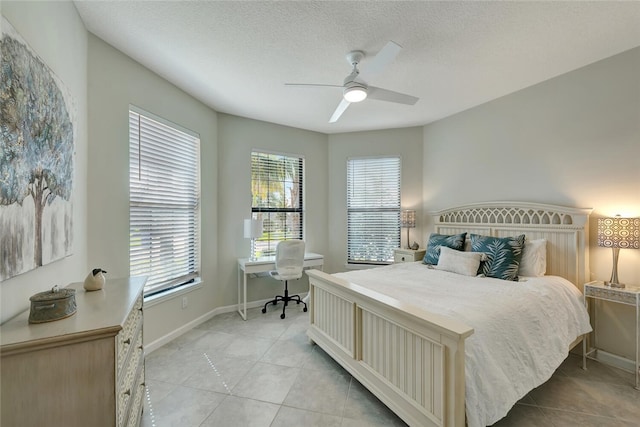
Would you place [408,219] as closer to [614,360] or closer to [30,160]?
[614,360]

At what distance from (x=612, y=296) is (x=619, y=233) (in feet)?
1.77

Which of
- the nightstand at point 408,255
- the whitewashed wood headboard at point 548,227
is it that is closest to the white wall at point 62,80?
the nightstand at point 408,255

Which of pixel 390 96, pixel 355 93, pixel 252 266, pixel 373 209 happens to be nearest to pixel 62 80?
pixel 355 93

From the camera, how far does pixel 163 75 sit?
2.79m

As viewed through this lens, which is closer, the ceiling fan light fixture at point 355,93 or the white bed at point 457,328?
the white bed at point 457,328

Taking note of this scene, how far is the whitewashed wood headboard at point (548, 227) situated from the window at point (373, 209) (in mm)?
1091

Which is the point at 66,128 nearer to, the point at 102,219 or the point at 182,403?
the point at 102,219

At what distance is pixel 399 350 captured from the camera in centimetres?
175

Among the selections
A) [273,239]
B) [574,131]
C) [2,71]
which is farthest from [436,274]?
[2,71]

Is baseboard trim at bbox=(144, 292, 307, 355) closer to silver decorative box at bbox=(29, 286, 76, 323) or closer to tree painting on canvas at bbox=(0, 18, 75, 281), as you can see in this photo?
tree painting on canvas at bbox=(0, 18, 75, 281)

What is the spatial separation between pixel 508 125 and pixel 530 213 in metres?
1.10

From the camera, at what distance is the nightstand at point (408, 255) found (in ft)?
12.8

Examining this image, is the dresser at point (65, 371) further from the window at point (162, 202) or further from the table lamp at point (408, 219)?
the table lamp at point (408, 219)

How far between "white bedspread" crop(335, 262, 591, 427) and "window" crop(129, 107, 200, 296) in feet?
6.59
